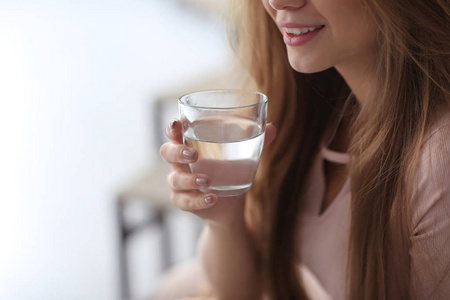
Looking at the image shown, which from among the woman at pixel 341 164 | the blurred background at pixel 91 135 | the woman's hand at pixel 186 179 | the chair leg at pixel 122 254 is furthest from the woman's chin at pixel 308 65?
the chair leg at pixel 122 254

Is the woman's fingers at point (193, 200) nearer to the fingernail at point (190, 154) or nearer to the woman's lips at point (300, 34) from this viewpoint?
the fingernail at point (190, 154)

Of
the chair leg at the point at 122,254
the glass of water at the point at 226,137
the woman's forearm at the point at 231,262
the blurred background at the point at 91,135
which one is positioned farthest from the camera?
the blurred background at the point at 91,135

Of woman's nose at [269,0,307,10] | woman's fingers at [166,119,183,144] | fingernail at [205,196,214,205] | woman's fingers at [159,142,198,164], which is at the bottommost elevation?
fingernail at [205,196,214,205]

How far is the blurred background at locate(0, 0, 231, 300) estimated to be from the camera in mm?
2266

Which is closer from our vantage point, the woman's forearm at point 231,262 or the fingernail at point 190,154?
the fingernail at point 190,154

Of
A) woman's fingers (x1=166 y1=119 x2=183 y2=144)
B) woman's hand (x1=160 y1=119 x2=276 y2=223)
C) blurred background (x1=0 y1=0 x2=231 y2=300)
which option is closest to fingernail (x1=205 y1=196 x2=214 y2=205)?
woman's hand (x1=160 y1=119 x2=276 y2=223)

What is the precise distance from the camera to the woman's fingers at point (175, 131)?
896mm

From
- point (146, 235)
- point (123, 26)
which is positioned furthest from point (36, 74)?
point (146, 235)

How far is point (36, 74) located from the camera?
380 cm

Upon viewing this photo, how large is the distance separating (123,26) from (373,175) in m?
4.02

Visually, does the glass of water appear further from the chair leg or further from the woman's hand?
the chair leg

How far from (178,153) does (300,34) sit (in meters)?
0.27

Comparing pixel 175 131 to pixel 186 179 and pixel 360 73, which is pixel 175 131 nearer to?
pixel 186 179

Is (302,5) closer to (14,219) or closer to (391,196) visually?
(391,196)
